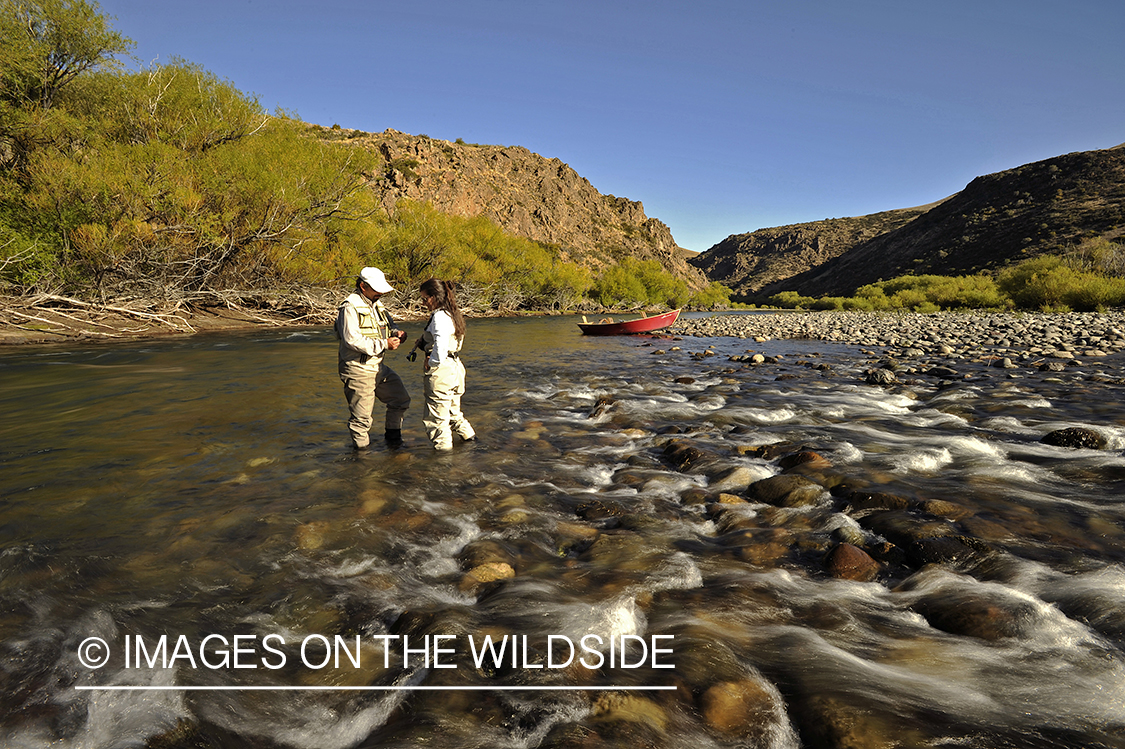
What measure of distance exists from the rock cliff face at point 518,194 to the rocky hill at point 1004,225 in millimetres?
65423

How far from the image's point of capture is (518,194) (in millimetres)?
147750

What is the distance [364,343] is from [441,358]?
0.94m

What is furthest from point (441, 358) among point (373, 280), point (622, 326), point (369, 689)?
point (622, 326)

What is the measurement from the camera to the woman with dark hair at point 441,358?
6301 millimetres

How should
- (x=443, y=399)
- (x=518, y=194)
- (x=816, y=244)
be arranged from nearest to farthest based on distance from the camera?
(x=443, y=399) → (x=518, y=194) → (x=816, y=244)

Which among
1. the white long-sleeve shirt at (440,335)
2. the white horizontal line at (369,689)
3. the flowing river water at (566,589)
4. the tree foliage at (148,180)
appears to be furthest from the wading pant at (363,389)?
the tree foliage at (148,180)

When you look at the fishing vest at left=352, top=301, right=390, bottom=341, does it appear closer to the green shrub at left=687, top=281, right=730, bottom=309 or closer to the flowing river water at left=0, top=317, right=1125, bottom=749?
the flowing river water at left=0, top=317, right=1125, bottom=749

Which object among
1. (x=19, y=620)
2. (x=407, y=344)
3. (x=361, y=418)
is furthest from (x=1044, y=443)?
(x=407, y=344)

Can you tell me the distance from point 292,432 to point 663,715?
7.11 metres

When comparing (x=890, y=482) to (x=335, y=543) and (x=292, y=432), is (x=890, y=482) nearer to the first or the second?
(x=335, y=543)

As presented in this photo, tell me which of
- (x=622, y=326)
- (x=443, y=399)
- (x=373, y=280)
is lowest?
(x=443, y=399)

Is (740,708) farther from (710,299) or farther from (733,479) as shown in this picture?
(710,299)

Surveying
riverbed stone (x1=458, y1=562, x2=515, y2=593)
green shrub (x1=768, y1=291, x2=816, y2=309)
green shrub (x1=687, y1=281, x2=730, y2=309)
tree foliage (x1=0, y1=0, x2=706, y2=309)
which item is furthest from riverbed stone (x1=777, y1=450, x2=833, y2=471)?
green shrub (x1=687, y1=281, x2=730, y2=309)

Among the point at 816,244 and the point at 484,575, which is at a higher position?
the point at 816,244
